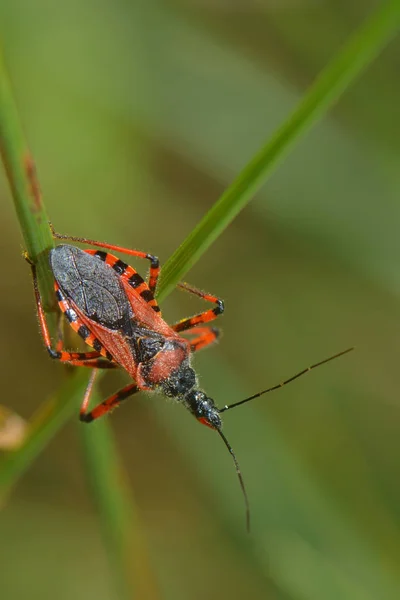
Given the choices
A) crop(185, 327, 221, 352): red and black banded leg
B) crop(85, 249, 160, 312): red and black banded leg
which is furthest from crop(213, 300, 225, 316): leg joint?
crop(85, 249, 160, 312): red and black banded leg

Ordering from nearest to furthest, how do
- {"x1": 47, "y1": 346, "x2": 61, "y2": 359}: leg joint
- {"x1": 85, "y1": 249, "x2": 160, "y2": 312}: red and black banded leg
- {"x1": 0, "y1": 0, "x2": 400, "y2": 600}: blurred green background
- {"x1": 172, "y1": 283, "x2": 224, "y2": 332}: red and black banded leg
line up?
{"x1": 47, "y1": 346, "x2": 61, "y2": 359}: leg joint → {"x1": 85, "y1": 249, "x2": 160, "y2": 312}: red and black banded leg → {"x1": 172, "y1": 283, "x2": 224, "y2": 332}: red and black banded leg → {"x1": 0, "y1": 0, "x2": 400, "y2": 600}: blurred green background

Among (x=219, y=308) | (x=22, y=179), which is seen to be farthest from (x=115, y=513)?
(x=22, y=179)

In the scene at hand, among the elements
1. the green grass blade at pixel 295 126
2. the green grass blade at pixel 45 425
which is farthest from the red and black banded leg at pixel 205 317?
the green grass blade at pixel 295 126

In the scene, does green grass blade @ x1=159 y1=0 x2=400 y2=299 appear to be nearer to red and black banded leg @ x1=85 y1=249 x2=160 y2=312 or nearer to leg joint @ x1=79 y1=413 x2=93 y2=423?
leg joint @ x1=79 y1=413 x2=93 y2=423

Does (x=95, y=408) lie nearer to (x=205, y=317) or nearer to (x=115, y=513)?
(x=115, y=513)

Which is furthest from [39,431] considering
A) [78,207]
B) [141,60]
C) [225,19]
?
[225,19]

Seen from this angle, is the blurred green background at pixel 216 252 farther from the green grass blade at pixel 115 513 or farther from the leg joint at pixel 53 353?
the leg joint at pixel 53 353

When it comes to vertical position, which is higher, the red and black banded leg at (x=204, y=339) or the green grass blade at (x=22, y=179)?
the green grass blade at (x=22, y=179)
